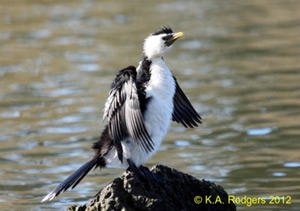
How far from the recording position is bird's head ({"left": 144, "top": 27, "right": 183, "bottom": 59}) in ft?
26.1

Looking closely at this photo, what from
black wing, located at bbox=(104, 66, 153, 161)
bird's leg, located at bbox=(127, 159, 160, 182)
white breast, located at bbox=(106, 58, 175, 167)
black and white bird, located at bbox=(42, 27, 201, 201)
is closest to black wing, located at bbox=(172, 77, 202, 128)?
black and white bird, located at bbox=(42, 27, 201, 201)

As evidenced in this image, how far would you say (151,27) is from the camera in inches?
738

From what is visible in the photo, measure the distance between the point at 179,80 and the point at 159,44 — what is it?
6982mm

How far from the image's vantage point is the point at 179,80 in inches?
588

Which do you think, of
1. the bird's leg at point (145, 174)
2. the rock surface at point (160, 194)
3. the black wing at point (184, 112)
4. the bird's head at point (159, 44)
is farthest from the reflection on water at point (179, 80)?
the bird's head at point (159, 44)

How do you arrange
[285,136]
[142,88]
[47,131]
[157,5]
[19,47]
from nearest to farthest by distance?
1. [142,88]
2. [285,136]
3. [47,131]
4. [19,47]
5. [157,5]

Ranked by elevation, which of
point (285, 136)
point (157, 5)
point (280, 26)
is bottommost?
point (285, 136)

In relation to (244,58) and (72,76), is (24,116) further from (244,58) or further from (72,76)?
(244,58)

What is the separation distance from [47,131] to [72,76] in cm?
310

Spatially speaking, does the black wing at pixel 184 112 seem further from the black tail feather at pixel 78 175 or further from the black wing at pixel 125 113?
the black tail feather at pixel 78 175

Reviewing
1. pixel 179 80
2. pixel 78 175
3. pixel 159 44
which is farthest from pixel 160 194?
pixel 179 80

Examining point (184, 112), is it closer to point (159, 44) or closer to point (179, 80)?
point (159, 44)

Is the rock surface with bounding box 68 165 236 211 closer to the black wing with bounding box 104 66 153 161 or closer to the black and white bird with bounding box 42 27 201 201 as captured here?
the black and white bird with bounding box 42 27 201 201

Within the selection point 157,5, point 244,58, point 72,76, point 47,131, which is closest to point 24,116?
point 47,131
